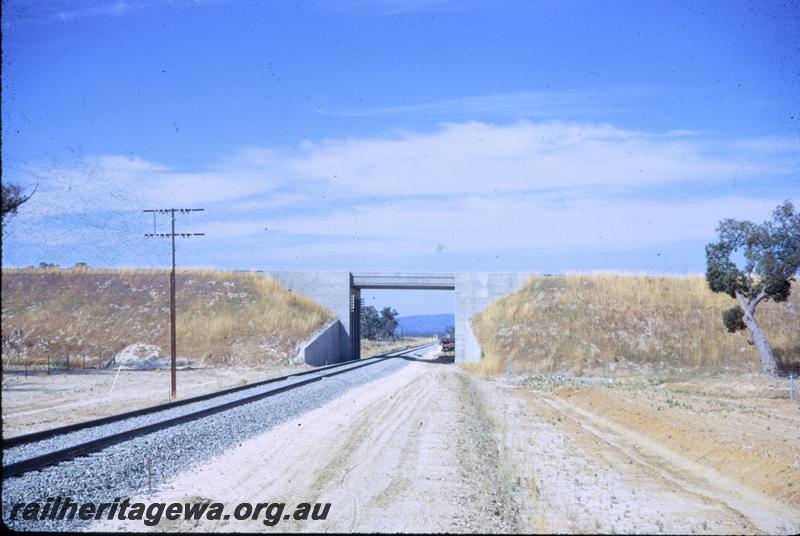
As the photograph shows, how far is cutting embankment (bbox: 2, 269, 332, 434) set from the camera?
4362 centimetres

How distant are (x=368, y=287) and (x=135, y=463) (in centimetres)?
4819

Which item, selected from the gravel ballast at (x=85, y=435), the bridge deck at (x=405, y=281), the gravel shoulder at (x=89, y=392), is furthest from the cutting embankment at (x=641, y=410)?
the gravel shoulder at (x=89, y=392)

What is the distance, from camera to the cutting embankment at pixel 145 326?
143 feet

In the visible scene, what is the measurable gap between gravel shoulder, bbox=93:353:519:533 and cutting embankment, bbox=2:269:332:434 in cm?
1847

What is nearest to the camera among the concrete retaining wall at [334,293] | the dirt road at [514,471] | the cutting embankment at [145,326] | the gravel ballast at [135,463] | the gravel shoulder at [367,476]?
the gravel shoulder at [367,476]

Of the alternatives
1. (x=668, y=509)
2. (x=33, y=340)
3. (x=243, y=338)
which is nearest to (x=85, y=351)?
(x=33, y=340)

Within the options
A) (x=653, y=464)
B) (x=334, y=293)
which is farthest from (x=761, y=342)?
(x=334, y=293)

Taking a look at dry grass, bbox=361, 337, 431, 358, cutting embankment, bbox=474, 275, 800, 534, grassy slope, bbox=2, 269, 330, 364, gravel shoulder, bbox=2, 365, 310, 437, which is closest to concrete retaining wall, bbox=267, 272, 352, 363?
grassy slope, bbox=2, 269, 330, 364

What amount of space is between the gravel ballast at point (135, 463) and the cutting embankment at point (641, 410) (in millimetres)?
6181

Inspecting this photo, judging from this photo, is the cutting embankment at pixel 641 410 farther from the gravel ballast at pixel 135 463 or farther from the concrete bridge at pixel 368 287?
the gravel ballast at pixel 135 463

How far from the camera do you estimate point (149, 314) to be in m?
55.3

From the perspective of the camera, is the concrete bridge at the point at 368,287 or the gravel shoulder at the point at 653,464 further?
the concrete bridge at the point at 368,287

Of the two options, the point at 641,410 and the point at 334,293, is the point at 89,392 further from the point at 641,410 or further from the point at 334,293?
the point at 334,293

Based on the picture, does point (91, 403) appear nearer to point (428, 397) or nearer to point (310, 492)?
point (428, 397)
